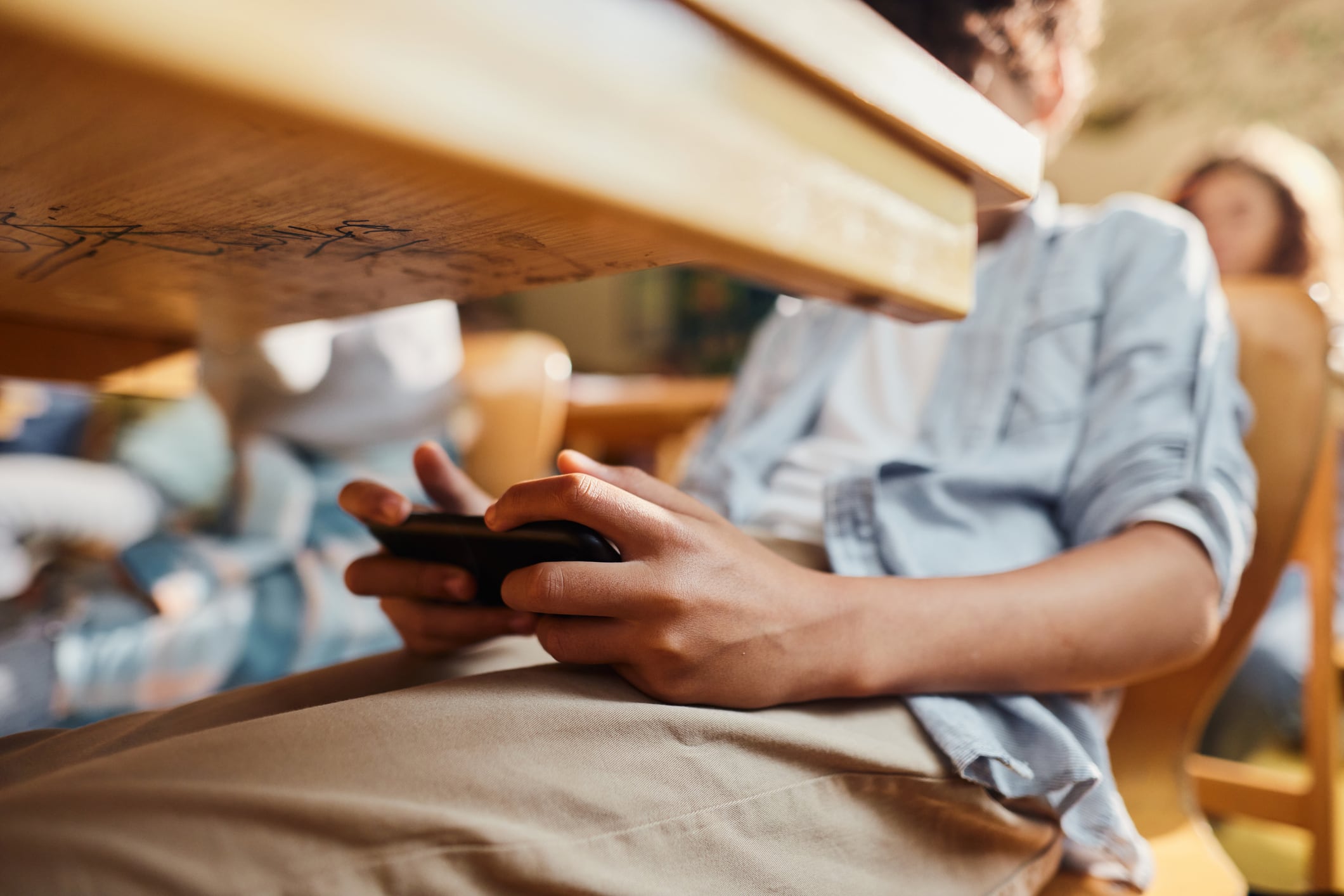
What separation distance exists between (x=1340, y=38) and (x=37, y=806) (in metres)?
2.90

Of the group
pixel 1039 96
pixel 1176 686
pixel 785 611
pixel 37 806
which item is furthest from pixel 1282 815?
pixel 37 806

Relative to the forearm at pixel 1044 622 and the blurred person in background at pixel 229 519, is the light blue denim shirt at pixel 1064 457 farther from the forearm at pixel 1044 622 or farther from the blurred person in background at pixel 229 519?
the blurred person in background at pixel 229 519

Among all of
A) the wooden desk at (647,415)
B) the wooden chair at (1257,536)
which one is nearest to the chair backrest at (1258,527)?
the wooden chair at (1257,536)

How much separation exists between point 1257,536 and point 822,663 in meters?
0.43

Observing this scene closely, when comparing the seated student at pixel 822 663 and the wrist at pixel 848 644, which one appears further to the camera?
the wrist at pixel 848 644

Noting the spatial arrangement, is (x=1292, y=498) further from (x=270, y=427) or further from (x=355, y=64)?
(x=270, y=427)

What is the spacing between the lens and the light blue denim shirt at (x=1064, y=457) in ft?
1.38

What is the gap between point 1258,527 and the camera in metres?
0.59

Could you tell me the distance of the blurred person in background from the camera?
2.15 ft

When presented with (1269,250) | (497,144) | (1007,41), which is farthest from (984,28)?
(1269,250)

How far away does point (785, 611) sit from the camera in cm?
35

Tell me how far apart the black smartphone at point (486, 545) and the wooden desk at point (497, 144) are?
0.35 ft

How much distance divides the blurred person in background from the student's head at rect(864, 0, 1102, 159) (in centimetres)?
50

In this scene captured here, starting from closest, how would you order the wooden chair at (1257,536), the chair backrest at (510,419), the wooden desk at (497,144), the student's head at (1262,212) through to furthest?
the wooden desk at (497,144) < the wooden chair at (1257,536) < the chair backrest at (510,419) < the student's head at (1262,212)
